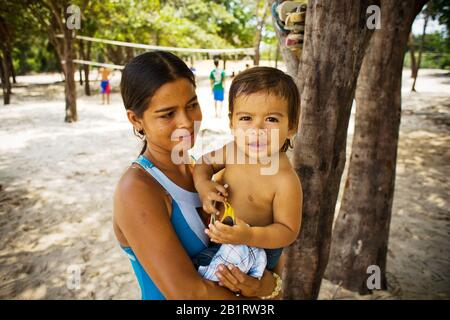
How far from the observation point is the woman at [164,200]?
99cm

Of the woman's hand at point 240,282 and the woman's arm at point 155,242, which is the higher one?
the woman's arm at point 155,242

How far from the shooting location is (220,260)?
112cm

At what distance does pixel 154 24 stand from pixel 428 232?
505 inches

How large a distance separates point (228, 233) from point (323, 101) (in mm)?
978

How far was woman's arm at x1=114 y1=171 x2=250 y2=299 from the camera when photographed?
3.22 ft

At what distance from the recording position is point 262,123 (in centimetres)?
129

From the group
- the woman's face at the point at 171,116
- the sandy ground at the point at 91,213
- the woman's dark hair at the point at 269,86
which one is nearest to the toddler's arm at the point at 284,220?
the woman's dark hair at the point at 269,86

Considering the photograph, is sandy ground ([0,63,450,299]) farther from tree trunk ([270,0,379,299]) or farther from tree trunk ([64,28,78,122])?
tree trunk ([270,0,379,299])

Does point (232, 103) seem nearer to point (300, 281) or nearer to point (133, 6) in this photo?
point (300, 281)

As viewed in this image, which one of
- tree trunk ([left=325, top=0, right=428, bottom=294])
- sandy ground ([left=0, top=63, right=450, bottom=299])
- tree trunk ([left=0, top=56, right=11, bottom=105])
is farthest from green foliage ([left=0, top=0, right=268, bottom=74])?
tree trunk ([left=325, top=0, right=428, bottom=294])

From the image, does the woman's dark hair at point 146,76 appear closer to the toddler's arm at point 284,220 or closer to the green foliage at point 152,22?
the toddler's arm at point 284,220

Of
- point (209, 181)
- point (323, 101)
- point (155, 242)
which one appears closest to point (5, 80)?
point (323, 101)

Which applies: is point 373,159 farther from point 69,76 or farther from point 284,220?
point 69,76

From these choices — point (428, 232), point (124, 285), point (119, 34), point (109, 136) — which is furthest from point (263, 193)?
point (119, 34)
